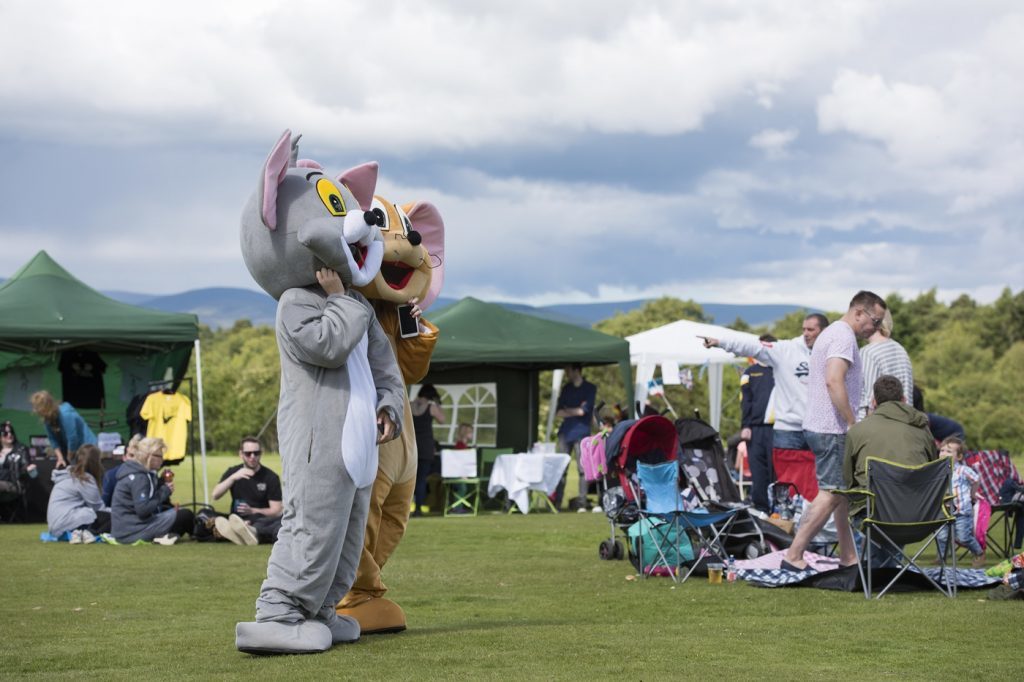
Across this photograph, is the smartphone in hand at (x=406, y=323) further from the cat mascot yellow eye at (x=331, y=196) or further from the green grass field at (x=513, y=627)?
the green grass field at (x=513, y=627)

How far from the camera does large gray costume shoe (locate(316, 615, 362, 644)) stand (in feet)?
19.7

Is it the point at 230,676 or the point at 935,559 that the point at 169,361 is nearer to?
the point at 935,559

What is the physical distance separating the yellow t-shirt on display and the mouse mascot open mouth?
34.1 ft

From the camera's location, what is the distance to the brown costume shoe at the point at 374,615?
6.34 m

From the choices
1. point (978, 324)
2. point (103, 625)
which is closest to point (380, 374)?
point (103, 625)

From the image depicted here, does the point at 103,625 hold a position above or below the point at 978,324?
below

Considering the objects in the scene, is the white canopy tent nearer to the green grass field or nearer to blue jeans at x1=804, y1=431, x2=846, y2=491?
the green grass field

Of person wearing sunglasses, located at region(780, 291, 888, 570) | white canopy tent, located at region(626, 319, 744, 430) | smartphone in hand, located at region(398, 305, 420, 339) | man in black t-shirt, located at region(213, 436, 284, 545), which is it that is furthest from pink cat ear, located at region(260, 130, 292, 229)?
white canopy tent, located at region(626, 319, 744, 430)

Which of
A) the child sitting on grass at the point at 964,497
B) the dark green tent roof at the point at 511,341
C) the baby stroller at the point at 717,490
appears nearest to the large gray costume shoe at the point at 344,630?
the baby stroller at the point at 717,490

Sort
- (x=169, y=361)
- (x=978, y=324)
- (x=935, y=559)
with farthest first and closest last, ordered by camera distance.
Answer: (x=978, y=324) → (x=169, y=361) → (x=935, y=559)

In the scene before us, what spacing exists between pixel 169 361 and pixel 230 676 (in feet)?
44.4

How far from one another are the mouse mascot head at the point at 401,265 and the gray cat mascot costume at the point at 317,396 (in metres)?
0.28

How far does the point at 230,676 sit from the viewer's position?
202 inches

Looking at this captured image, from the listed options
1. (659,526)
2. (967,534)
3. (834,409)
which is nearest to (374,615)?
(659,526)
